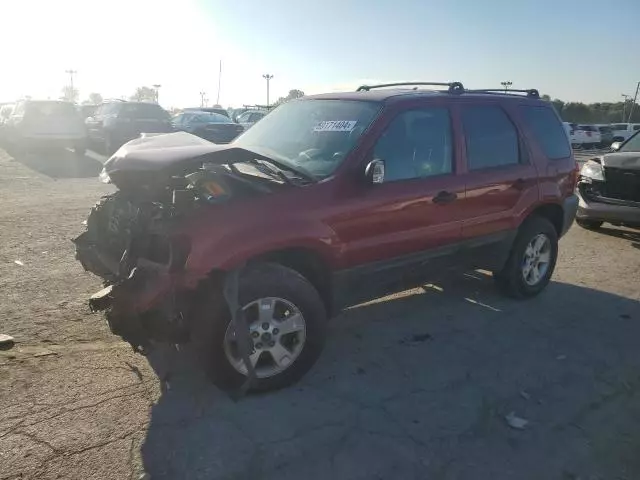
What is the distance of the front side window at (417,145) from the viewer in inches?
151

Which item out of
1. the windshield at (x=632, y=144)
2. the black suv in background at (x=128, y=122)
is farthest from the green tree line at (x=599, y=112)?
the windshield at (x=632, y=144)

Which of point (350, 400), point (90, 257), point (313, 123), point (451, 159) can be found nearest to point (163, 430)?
point (350, 400)

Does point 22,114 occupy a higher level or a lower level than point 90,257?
higher

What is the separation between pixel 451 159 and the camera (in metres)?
4.26

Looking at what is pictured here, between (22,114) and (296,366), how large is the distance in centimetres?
1569

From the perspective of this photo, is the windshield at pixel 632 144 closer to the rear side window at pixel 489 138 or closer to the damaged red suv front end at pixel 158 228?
the rear side window at pixel 489 138

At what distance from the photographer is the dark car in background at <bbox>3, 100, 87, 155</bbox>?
15.4 meters

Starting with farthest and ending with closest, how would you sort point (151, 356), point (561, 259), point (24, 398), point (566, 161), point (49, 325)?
1. point (561, 259)
2. point (566, 161)
3. point (49, 325)
4. point (151, 356)
5. point (24, 398)

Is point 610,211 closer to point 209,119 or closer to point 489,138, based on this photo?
point 489,138

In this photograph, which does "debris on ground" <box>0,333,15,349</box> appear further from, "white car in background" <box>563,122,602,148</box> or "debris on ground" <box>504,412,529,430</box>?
"white car in background" <box>563,122,602,148</box>

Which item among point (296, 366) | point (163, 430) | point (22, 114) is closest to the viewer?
point (163, 430)

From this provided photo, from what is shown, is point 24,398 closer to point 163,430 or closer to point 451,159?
point 163,430

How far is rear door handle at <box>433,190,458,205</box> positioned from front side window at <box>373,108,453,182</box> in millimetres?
170

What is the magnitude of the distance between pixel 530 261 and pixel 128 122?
45.7 feet
